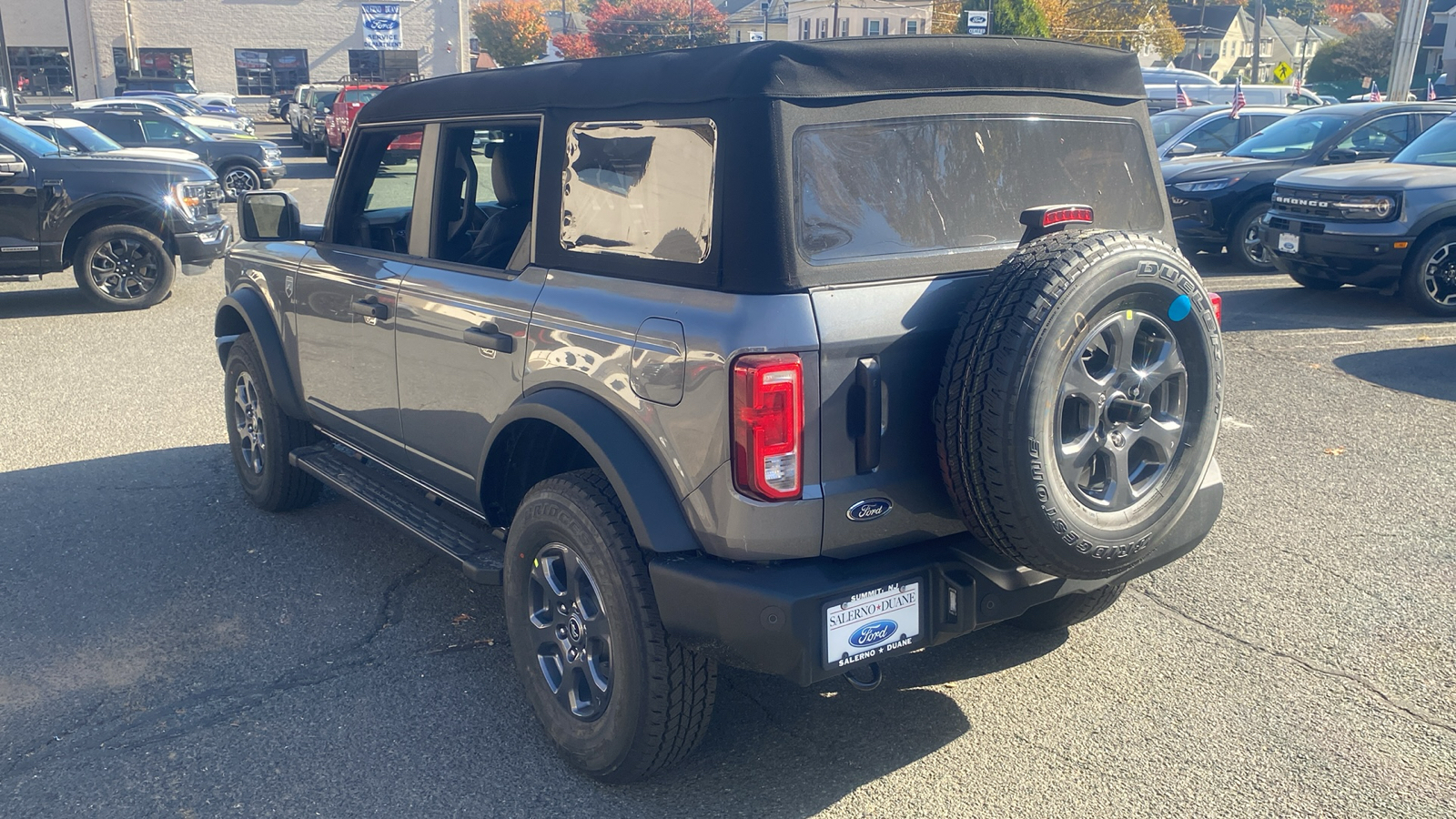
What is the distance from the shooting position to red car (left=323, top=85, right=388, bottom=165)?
81.0ft

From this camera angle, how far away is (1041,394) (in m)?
→ 2.74

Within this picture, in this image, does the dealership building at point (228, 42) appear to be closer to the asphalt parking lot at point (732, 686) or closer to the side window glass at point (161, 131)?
the side window glass at point (161, 131)

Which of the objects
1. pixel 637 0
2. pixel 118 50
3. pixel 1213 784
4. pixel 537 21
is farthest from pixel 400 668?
pixel 637 0

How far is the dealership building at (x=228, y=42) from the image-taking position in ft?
150

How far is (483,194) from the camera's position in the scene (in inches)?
168

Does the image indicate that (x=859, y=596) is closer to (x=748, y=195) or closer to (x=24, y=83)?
(x=748, y=195)

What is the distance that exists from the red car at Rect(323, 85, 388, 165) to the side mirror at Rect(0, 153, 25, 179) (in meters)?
14.4

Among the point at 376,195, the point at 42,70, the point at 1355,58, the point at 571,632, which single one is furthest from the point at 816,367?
the point at 1355,58

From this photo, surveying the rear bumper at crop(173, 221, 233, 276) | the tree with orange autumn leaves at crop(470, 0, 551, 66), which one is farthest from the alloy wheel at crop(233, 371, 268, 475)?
the tree with orange autumn leaves at crop(470, 0, 551, 66)

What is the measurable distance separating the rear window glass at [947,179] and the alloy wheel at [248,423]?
341 centimetres

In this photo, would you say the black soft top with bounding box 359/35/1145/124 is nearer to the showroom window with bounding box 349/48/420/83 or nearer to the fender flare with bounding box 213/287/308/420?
the fender flare with bounding box 213/287/308/420

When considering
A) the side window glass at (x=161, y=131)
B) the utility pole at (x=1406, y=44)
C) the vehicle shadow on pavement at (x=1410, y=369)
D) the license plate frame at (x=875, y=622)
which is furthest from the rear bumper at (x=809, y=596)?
the utility pole at (x=1406, y=44)

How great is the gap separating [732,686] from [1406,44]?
23.1 meters

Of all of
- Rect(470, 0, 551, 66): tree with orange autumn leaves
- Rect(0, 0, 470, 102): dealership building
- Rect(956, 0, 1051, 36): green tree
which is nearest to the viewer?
Rect(956, 0, 1051, 36): green tree
